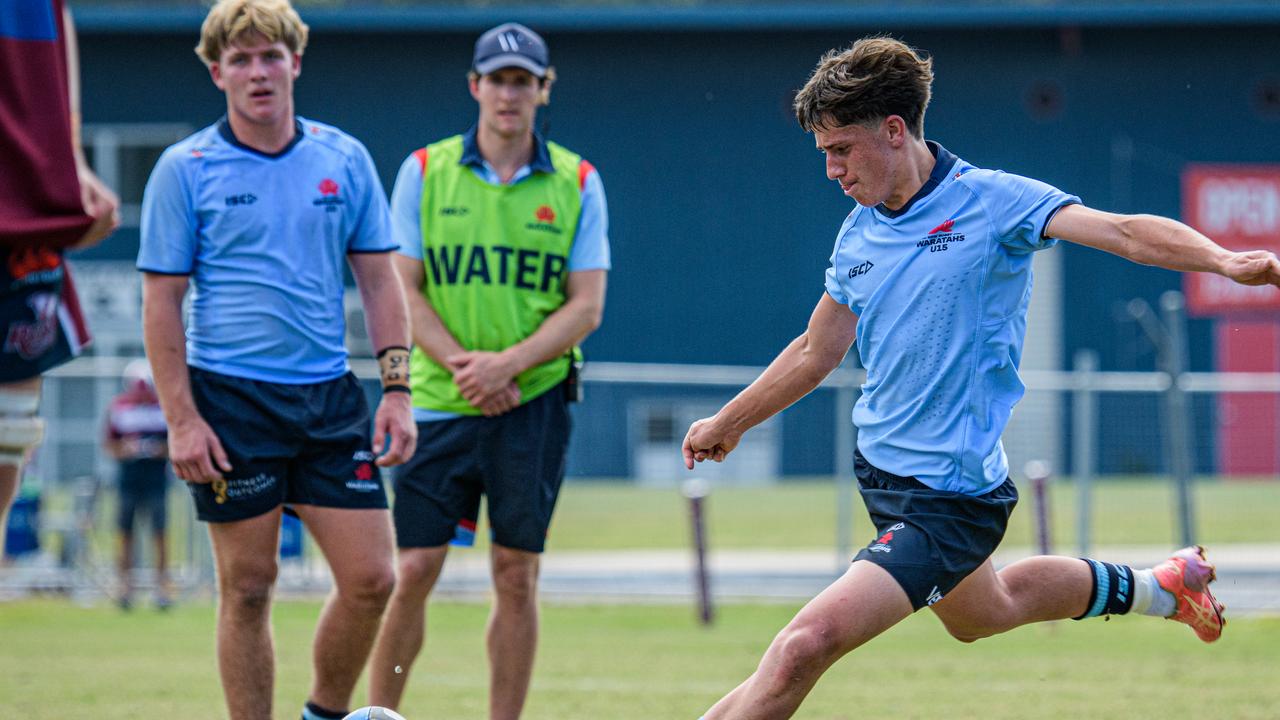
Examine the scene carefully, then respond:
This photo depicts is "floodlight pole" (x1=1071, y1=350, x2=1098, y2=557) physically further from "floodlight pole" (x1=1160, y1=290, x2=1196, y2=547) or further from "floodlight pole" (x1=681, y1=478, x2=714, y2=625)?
"floodlight pole" (x1=681, y1=478, x2=714, y2=625)

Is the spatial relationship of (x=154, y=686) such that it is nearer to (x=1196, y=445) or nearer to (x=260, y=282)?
(x=260, y=282)

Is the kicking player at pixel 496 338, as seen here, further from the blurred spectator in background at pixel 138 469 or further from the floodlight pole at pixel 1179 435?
the blurred spectator in background at pixel 138 469

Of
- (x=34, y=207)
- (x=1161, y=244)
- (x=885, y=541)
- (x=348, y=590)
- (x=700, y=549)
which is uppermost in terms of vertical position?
(x=34, y=207)

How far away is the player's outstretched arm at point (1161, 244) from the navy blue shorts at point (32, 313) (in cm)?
275

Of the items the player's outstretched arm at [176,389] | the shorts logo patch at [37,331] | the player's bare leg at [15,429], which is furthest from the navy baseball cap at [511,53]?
the player's bare leg at [15,429]

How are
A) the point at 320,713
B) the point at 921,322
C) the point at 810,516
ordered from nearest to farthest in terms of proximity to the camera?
the point at 921,322, the point at 320,713, the point at 810,516

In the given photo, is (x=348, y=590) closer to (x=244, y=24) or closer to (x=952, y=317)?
(x=244, y=24)

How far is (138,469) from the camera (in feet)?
44.1

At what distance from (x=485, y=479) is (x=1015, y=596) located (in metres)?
2.17

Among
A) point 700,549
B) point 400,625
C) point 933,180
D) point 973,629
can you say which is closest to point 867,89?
point 933,180

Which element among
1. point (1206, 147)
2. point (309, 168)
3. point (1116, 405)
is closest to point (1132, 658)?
point (1116, 405)

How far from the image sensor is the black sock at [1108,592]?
17.2 feet

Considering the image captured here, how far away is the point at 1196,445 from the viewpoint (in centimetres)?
1387

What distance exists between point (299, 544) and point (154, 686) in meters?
4.85
